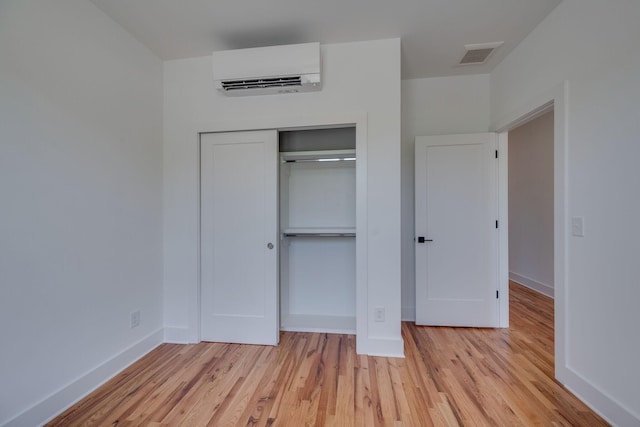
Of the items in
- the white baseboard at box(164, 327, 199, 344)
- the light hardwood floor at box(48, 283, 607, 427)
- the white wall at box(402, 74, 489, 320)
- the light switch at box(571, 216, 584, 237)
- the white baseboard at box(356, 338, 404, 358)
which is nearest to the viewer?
the light hardwood floor at box(48, 283, 607, 427)

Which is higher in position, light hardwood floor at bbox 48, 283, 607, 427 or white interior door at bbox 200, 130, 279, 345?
white interior door at bbox 200, 130, 279, 345

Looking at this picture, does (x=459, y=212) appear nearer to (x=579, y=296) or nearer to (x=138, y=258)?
(x=579, y=296)

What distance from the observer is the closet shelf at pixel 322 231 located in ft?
8.91

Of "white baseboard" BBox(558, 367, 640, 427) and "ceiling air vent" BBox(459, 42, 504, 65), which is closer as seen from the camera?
"white baseboard" BBox(558, 367, 640, 427)

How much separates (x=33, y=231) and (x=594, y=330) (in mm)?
3399

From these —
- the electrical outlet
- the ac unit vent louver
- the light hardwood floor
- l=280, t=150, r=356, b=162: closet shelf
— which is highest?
the ac unit vent louver

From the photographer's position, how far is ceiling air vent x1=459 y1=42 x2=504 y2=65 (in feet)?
7.64

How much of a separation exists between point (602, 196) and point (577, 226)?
9.9 inches

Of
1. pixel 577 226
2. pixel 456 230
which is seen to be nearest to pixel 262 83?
pixel 456 230

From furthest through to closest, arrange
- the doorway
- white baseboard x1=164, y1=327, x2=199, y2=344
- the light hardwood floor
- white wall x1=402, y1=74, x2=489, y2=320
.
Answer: the doorway < white wall x1=402, y1=74, x2=489, y2=320 < white baseboard x1=164, y1=327, x2=199, y2=344 < the light hardwood floor

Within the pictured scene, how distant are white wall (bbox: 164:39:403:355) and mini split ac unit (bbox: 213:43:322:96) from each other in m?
0.15

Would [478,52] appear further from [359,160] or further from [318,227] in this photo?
[318,227]

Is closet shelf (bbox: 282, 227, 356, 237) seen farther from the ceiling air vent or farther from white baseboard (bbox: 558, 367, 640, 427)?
the ceiling air vent

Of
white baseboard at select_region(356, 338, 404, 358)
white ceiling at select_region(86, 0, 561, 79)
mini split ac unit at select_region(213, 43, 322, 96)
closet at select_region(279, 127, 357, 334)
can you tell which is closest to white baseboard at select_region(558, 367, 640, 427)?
white baseboard at select_region(356, 338, 404, 358)
